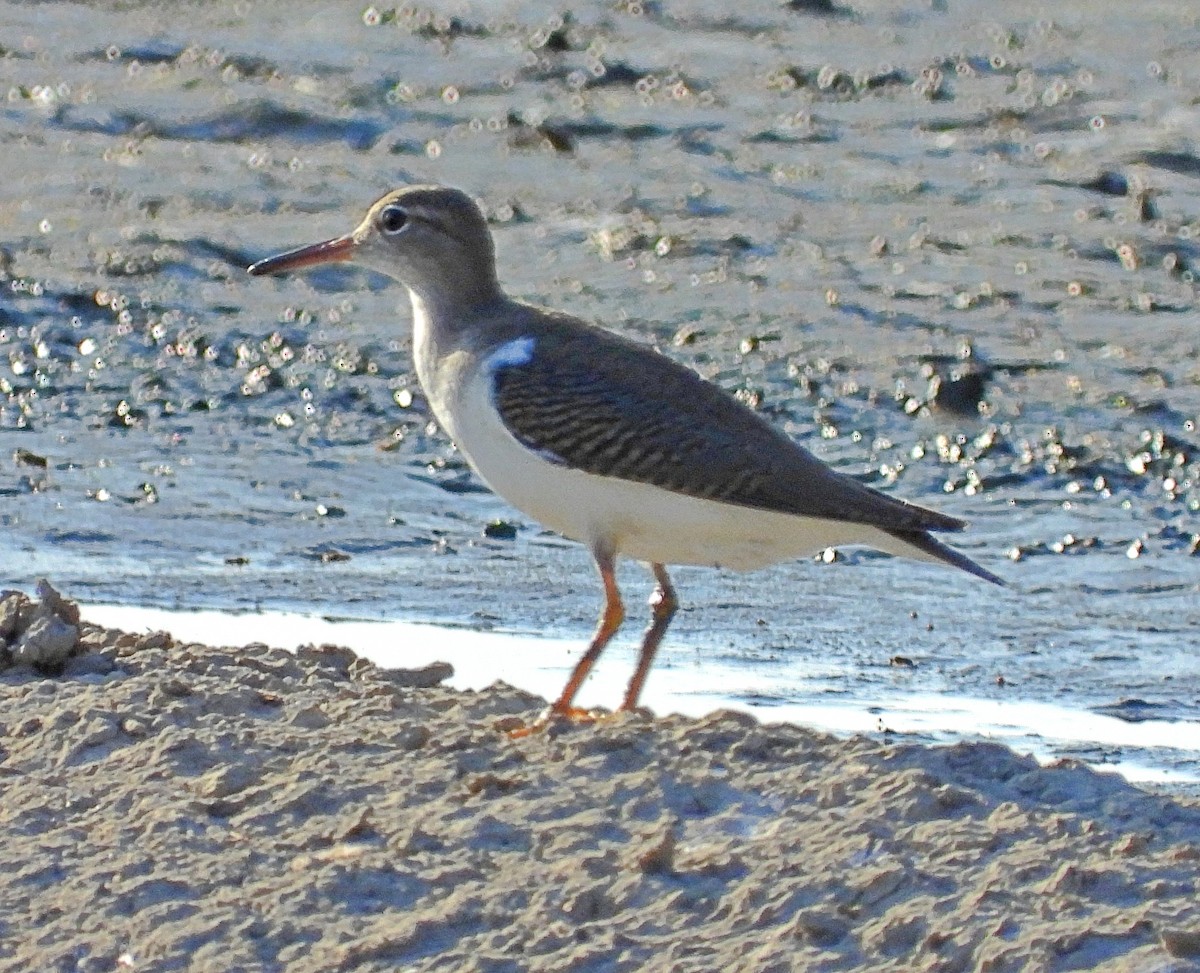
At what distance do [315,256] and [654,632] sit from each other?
2.07 metres

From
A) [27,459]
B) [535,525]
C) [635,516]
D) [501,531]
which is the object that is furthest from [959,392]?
[635,516]

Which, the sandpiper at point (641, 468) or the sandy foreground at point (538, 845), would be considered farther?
the sandpiper at point (641, 468)

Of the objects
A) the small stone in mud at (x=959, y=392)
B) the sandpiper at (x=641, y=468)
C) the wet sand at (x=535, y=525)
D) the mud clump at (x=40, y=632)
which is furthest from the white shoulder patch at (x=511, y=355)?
the small stone in mud at (x=959, y=392)

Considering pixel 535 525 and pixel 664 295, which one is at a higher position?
pixel 664 295

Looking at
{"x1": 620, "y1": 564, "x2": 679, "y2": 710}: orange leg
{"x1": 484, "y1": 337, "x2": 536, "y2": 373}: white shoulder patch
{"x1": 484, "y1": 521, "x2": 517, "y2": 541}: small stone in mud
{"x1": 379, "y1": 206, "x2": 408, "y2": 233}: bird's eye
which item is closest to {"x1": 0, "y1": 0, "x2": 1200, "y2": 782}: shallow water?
{"x1": 484, "y1": 521, "x2": 517, "y2": 541}: small stone in mud

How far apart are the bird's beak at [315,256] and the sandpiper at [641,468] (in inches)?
43.4

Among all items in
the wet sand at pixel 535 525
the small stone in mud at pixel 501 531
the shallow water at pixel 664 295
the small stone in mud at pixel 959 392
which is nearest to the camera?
the wet sand at pixel 535 525

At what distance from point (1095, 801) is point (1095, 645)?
2.64 m

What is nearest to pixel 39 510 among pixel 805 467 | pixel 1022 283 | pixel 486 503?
pixel 486 503

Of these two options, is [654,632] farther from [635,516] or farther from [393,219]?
[393,219]

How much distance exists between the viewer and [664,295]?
12.1 meters

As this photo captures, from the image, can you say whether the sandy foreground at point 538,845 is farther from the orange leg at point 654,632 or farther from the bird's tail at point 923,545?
the bird's tail at point 923,545

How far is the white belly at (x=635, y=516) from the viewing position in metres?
7.10

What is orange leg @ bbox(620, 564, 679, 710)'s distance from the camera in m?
7.06
